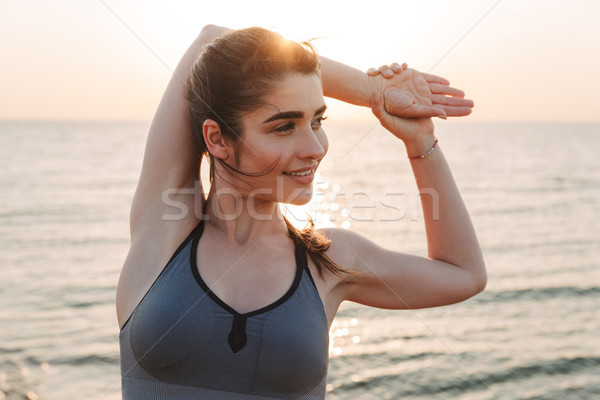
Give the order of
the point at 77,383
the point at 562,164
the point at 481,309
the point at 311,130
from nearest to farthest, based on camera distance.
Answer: the point at 311,130 < the point at 77,383 < the point at 481,309 < the point at 562,164

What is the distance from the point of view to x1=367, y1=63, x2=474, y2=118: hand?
2324 mm

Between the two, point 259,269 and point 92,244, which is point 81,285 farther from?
point 259,269

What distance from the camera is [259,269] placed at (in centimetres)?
200

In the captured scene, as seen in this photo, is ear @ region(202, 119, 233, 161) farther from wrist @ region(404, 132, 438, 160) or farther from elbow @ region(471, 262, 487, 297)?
elbow @ region(471, 262, 487, 297)

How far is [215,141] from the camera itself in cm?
207

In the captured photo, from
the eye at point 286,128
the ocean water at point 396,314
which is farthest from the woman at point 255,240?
the ocean water at point 396,314

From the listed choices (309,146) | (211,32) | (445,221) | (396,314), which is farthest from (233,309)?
(396,314)

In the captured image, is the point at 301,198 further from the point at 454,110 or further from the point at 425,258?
the point at 454,110

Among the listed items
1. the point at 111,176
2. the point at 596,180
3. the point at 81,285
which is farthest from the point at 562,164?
the point at 81,285

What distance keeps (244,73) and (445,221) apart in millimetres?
945

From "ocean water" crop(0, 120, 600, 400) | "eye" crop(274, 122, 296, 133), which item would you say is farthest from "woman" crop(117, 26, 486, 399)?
"ocean water" crop(0, 120, 600, 400)

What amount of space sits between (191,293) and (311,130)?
0.67 meters

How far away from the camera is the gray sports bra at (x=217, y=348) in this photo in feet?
5.87

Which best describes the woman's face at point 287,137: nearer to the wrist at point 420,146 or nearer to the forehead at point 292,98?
the forehead at point 292,98
